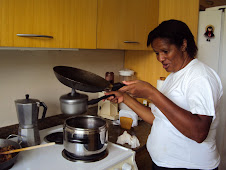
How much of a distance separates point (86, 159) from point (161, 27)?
30.1 inches

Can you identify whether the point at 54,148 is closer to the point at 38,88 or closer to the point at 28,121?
the point at 28,121

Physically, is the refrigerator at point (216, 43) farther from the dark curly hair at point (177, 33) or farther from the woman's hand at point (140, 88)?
the woman's hand at point (140, 88)

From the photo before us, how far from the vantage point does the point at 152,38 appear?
4.29 feet

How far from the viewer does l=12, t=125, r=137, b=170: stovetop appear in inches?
45.2

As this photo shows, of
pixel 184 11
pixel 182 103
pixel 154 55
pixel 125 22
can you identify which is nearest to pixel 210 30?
pixel 184 11

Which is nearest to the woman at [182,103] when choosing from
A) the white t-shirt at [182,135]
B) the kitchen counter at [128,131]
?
the white t-shirt at [182,135]

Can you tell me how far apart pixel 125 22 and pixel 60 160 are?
39.1 inches

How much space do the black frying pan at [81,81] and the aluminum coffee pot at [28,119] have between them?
216 mm

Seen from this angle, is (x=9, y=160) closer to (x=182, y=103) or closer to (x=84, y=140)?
(x=84, y=140)

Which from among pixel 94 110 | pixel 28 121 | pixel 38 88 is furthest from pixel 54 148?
pixel 94 110

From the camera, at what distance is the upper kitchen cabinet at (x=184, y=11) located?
1.89 metres

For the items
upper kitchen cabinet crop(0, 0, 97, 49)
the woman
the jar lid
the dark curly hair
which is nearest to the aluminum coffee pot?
upper kitchen cabinet crop(0, 0, 97, 49)

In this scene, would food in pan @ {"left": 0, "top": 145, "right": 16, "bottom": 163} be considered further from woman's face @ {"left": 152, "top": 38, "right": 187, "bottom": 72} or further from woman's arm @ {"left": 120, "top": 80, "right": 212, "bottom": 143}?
woman's face @ {"left": 152, "top": 38, "right": 187, "bottom": 72}

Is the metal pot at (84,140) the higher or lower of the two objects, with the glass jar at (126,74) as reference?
lower
